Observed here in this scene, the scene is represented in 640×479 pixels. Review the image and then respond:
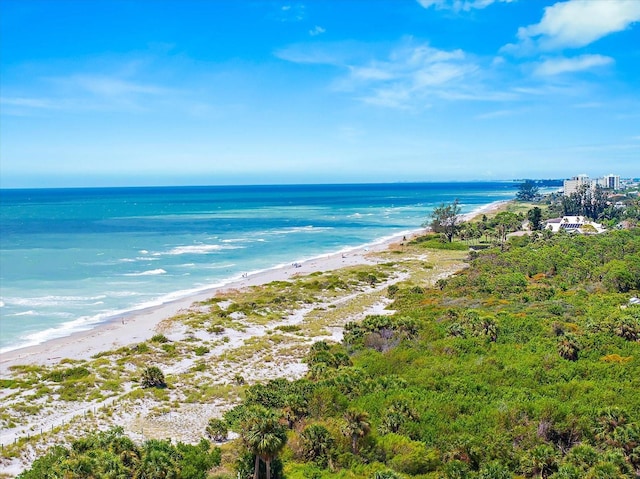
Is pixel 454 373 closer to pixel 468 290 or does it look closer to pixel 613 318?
pixel 613 318

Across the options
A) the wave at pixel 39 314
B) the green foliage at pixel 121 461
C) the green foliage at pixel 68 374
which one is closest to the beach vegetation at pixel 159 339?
the green foliage at pixel 68 374

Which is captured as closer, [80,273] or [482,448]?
[482,448]

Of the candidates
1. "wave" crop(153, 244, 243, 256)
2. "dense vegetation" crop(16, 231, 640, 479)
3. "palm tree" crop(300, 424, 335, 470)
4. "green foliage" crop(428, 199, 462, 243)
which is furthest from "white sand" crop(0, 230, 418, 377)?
"green foliage" crop(428, 199, 462, 243)

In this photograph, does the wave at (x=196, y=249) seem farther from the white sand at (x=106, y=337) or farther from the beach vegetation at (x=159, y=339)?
the beach vegetation at (x=159, y=339)

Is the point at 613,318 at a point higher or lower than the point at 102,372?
higher

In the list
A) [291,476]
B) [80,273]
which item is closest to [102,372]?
[291,476]

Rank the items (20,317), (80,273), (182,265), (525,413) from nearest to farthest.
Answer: (525,413), (20,317), (80,273), (182,265)

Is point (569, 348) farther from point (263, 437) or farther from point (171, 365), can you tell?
point (171, 365)
